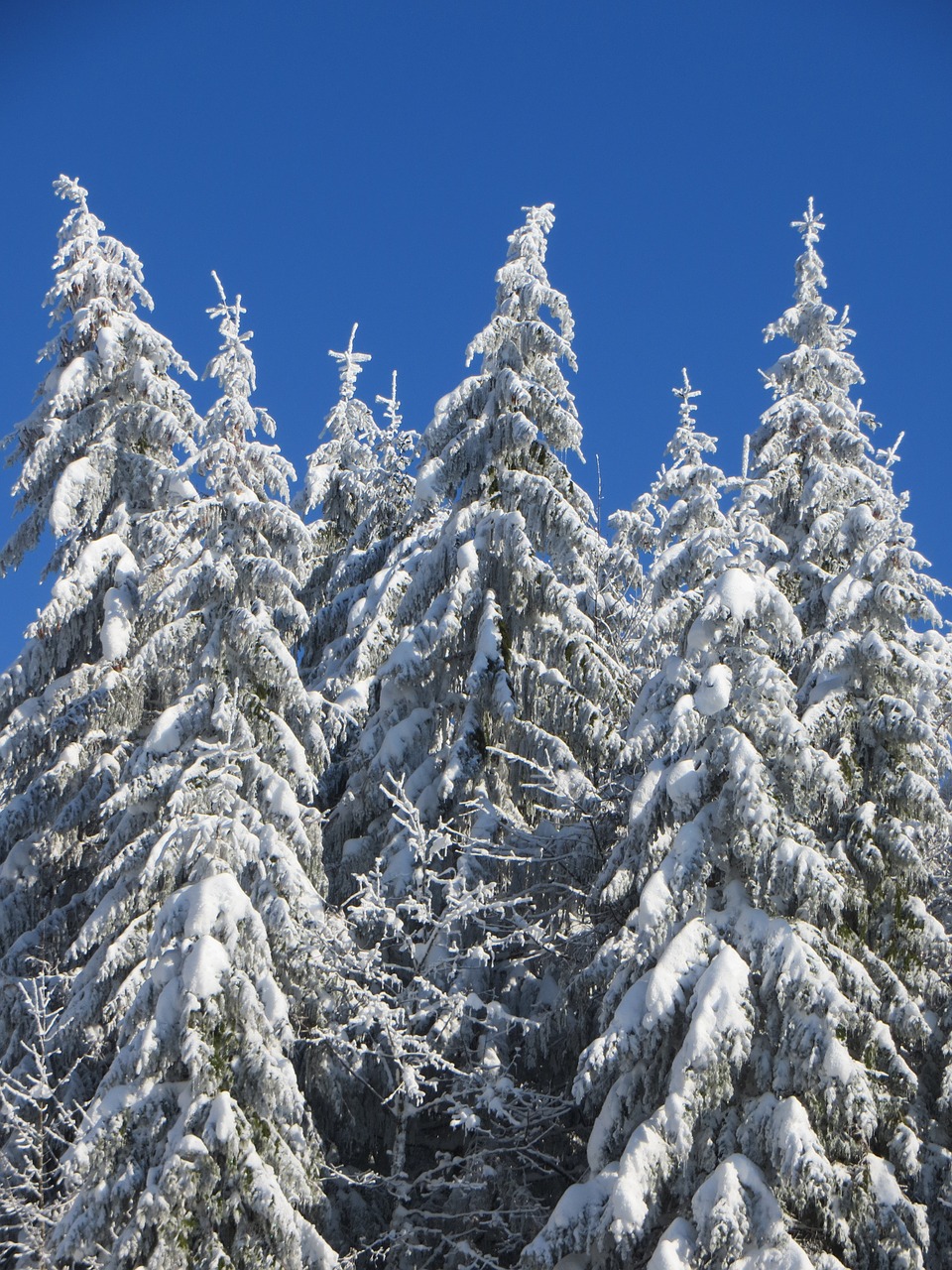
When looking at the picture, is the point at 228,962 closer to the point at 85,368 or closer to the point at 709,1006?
the point at 709,1006

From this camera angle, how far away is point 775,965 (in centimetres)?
1226

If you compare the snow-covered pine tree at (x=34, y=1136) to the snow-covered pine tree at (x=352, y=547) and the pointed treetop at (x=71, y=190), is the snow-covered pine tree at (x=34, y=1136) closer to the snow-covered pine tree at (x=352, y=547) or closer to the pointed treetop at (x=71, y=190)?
the snow-covered pine tree at (x=352, y=547)

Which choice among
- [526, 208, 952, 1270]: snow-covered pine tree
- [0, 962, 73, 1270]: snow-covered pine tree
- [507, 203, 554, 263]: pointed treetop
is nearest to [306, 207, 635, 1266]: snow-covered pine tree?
[507, 203, 554, 263]: pointed treetop

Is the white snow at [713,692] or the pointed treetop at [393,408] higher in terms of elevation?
the pointed treetop at [393,408]

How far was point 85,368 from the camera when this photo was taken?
2102 cm

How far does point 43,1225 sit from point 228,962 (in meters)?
4.02

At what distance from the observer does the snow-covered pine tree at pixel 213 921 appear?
42.1ft

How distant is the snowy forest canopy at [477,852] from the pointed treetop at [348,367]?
11.2 metres

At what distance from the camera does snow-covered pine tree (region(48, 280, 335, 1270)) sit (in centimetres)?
1282

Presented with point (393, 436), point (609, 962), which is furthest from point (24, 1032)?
point (393, 436)

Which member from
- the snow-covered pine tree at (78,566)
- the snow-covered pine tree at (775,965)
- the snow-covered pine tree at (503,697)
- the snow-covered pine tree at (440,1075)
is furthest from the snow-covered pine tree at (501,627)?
the snow-covered pine tree at (78,566)

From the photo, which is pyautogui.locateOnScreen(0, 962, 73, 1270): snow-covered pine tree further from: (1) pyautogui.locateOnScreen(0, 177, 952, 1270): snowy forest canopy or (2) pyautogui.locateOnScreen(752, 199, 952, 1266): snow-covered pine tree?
(2) pyautogui.locateOnScreen(752, 199, 952, 1266): snow-covered pine tree

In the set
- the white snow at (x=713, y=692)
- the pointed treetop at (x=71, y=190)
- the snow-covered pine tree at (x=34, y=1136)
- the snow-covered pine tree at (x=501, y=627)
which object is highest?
the pointed treetop at (x=71, y=190)

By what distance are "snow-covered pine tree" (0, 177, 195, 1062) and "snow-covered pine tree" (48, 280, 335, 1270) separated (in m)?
0.92
